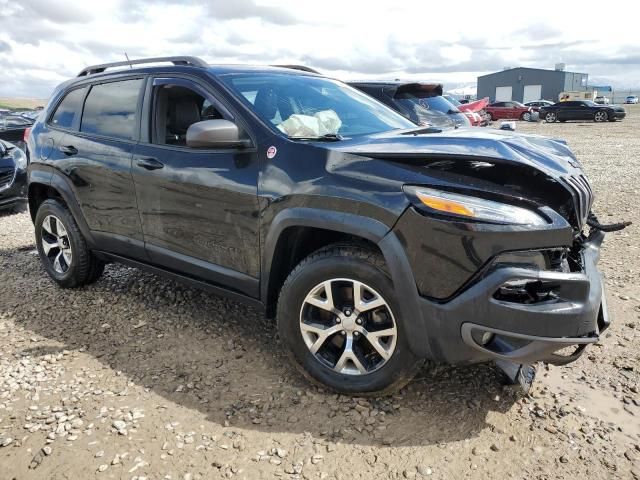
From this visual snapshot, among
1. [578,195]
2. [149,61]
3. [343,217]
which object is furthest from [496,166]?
[149,61]

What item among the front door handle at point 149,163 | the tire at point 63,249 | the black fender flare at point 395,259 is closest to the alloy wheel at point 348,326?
the black fender flare at point 395,259

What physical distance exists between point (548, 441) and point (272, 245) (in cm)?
169

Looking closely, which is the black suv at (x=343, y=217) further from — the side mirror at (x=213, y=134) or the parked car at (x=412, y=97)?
the parked car at (x=412, y=97)

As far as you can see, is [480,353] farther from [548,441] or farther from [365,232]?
[365,232]

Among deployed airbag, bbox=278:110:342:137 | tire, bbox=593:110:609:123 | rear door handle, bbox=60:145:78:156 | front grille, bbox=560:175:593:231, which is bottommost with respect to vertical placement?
tire, bbox=593:110:609:123

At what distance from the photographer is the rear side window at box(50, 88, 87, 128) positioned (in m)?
4.37

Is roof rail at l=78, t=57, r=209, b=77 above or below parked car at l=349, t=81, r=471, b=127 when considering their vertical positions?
above

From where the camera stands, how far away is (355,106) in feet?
12.5

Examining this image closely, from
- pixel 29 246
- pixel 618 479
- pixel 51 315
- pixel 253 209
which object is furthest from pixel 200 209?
pixel 29 246

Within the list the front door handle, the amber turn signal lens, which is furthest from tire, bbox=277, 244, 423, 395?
A: the front door handle

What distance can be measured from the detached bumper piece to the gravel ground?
0.50 m

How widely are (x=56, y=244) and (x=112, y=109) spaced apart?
1442 millimetres

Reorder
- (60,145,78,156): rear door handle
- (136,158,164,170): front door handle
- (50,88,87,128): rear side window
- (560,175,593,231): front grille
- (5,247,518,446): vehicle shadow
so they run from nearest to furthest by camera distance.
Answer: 1. (560,175,593,231): front grille
2. (5,247,518,446): vehicle shadow
3. (136,158,164,170): front door handle
4. (60,145,78,156): rear door handle
5. (50,88,87,128): rear side window

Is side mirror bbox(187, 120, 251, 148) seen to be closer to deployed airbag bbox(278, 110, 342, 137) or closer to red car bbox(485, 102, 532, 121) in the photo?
deployed airbag bbox(278, 110, 342, 137)
